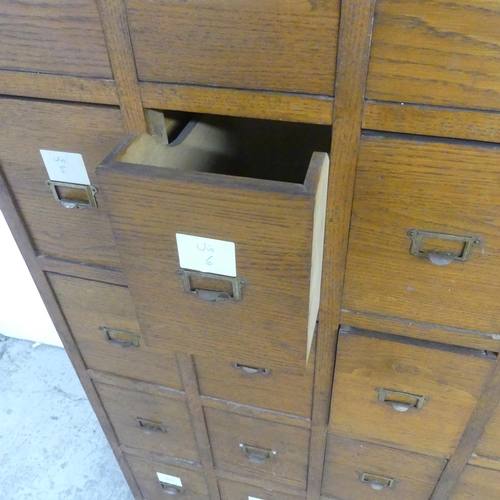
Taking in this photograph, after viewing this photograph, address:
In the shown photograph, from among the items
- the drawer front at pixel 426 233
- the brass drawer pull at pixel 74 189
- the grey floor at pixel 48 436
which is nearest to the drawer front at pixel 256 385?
the drawer front at pixel 426 233

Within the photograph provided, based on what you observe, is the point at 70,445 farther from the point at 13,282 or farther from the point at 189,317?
the point at 189,317

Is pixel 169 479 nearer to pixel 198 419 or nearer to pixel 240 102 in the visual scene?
pixel 198 419

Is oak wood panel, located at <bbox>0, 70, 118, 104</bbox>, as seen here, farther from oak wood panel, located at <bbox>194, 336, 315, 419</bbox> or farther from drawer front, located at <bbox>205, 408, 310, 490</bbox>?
drawer front, located at <bbox>205, 408, 310, 490</bbox>

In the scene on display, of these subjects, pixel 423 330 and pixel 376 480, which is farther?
pixel 376 480

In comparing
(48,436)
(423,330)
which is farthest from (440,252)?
(48,436)

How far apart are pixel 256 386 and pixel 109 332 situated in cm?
29

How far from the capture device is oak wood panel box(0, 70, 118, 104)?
0.58m

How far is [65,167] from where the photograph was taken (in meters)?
0.66

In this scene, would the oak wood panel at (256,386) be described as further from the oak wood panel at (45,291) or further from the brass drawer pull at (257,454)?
the oak wood panel at (45,291)

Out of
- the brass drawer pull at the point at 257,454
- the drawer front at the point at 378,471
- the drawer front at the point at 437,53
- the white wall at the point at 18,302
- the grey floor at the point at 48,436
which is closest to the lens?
the drawer front at the point at 437,53

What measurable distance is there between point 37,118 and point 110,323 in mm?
391

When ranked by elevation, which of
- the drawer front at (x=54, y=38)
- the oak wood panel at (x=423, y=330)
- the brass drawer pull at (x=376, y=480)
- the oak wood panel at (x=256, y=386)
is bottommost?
the brass drawer pull at (x=376, y=480)

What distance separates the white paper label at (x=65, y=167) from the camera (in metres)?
0.65

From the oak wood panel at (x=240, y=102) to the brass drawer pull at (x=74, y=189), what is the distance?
0.58 feet
